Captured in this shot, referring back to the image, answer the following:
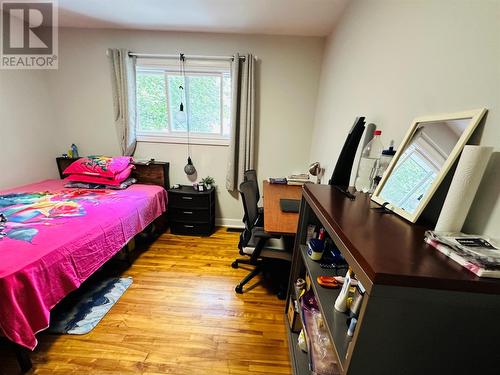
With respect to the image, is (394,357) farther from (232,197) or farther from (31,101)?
(31,101)

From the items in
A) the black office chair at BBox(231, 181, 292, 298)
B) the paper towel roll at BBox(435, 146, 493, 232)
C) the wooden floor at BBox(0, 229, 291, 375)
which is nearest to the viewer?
the paper towel roll at BBox(435, 146, 493, 232)

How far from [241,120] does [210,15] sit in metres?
1.12

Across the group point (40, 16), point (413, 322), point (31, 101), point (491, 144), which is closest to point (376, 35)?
point (491, 144)

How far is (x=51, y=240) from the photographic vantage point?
137 cm

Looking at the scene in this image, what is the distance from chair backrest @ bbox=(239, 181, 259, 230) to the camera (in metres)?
1.67

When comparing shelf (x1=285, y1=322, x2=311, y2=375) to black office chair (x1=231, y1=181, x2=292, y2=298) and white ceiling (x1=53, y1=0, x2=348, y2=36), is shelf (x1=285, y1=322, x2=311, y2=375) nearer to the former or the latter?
black office chair (x1=231, y1=181, x2=292, y2=298)

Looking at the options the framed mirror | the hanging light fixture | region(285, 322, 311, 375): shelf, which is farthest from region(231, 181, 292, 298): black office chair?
the hanging light fixture

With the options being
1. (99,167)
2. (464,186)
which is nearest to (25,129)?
(99,167)

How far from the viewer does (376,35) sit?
1324 millimetres

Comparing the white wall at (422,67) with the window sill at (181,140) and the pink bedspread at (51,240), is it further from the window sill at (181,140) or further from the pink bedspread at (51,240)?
the pink bedspread at (51,240)

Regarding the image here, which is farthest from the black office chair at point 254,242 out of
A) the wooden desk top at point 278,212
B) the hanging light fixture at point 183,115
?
the hanging light fixture at point 183,115

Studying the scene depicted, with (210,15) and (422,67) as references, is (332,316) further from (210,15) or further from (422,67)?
(210,15)

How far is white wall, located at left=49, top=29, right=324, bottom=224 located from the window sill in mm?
66

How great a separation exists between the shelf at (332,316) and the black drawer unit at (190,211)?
1949 mm
